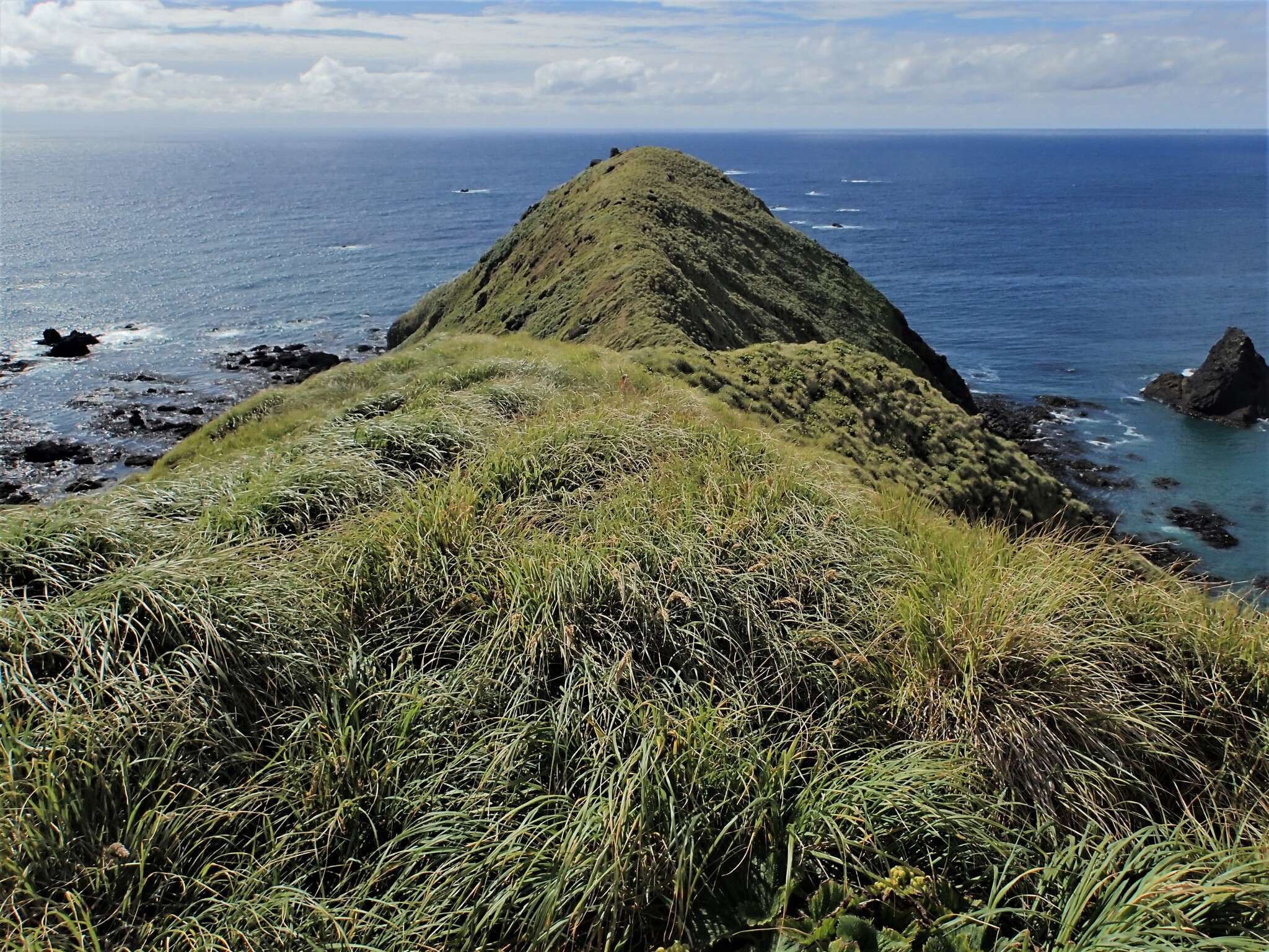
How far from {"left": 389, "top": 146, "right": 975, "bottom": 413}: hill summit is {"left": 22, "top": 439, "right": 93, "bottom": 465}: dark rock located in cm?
2233

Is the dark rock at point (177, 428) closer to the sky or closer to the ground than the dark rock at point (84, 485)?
closer to the sky

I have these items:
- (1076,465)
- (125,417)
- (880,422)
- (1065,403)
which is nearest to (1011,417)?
(1065,403)

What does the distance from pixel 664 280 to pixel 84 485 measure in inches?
1176

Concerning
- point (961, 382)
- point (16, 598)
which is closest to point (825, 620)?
point (16, 598)

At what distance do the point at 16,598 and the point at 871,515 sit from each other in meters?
7.19

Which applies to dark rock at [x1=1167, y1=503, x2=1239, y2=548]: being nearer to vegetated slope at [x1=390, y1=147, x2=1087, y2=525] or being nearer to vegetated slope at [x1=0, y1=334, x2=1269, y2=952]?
vegetated slope at [x1=390, y1=147, x2=1087, y2=525]

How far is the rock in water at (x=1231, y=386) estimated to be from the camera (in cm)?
5309

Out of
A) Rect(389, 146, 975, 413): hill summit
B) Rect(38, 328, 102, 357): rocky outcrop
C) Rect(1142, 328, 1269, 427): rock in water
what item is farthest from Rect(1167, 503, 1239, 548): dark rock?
Rect(38, 328, 102, 357): rocky outcrop

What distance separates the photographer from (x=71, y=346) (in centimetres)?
6247

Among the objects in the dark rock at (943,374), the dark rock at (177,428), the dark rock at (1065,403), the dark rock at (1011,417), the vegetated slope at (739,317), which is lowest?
the dark rock at (177,428)

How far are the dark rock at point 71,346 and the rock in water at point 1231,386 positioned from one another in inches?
3170

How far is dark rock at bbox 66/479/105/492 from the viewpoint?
38688mm

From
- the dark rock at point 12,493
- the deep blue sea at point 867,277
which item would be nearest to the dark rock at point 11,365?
the deep blue sea at point 867,277

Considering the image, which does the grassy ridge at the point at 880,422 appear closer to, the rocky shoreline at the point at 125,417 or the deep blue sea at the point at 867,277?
the deep blue sea at the point at 867,277
